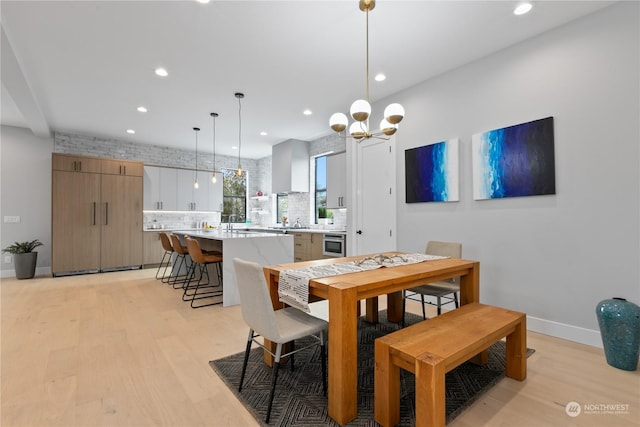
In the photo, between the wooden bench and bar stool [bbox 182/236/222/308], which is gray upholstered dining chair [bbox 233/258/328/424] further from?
bar stool [bbox 182/236/222/308]

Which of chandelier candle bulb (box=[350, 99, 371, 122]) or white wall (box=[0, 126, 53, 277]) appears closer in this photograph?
chandelier candle bulb (box=[350, 99, 371, 122])

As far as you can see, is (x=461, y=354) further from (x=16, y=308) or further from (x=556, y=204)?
(x=16, y=308)

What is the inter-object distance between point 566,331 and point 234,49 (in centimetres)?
418

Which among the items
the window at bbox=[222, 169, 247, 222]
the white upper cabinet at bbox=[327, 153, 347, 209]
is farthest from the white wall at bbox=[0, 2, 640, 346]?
the window at bbox=[222, 169, 247, 222]

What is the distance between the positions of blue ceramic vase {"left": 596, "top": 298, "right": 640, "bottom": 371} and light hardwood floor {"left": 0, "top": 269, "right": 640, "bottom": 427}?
0.08 metres

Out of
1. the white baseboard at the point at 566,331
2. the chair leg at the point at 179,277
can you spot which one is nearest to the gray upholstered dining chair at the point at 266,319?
the white baseboard at the point at 566,331

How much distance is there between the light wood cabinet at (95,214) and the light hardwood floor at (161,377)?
2319 mm

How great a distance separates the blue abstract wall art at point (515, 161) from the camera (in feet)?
9.25

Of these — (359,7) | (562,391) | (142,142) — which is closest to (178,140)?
(142,142)

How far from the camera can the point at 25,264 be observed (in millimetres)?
5273

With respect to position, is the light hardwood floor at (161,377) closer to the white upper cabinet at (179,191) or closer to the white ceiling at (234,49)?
the white ceiling at (234,49)

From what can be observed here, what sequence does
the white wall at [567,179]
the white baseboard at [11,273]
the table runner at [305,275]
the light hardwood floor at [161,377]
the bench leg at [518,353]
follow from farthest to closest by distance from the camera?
the white baseboard at [11,273] → the white wall at [567,179] → the bench leg at [518,353] → the table runner at [305,275] → the light hardwood floor at [161,377]

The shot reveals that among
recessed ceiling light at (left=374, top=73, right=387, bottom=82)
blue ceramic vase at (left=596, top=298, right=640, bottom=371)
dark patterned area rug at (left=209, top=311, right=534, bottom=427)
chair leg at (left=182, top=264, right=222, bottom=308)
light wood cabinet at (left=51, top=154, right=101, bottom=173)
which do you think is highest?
recessed ceiling light at (left=374, top=73, right=387, bottom=82)

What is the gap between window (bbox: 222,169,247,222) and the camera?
324 inches
